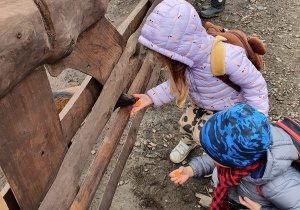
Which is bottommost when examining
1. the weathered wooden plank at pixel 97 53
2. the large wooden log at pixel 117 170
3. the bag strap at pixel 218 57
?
the large wooden log at pixel 117 170

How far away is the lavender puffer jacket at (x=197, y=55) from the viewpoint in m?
1.97

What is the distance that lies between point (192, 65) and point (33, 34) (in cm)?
115

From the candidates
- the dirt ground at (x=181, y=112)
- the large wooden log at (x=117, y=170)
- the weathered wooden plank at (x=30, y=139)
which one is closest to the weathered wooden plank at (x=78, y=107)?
the weathered wooden plank at (x=30, y=139)

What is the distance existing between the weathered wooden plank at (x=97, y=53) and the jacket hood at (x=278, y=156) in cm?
104

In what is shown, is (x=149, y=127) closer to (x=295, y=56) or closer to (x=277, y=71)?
(x=277, y=71)

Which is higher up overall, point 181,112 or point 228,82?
point 228,82

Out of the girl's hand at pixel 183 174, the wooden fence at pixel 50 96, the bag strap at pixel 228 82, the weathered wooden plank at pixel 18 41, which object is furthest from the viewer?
the girl's hand at pixel 183 174

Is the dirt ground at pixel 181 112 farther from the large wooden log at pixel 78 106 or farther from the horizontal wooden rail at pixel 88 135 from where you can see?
the large wooden log at pixel 78 106

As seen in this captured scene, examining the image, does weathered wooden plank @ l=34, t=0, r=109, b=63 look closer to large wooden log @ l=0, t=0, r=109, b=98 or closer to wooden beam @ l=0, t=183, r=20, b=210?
large wooden log @ l=0, t=0, r=109, b=98

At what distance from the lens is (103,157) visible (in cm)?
230

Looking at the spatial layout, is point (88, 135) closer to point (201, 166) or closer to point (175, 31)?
point (175, 31)

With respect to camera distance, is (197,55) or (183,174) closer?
(197,55)

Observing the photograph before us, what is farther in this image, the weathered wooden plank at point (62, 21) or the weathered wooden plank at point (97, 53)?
the weathered wooden plank at point (97, 53)

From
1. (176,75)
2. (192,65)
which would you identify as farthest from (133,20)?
(192,65)
